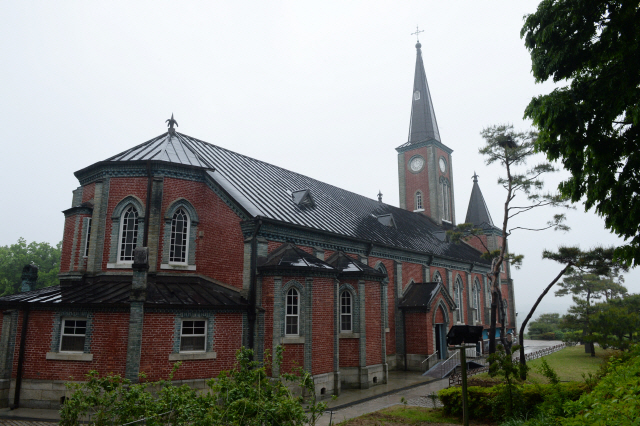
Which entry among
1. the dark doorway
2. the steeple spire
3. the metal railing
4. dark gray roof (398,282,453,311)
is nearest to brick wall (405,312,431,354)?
dark gray roof (398,282,453,311)

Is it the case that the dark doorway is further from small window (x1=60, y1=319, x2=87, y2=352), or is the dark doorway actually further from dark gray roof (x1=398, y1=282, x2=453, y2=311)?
small window (x1=60, y1=319, x2=87, y2=352)

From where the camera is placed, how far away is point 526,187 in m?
23.1

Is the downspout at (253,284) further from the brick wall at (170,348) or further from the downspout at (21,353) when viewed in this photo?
the downspout at (21,353)

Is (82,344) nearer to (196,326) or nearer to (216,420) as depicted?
(196,326)

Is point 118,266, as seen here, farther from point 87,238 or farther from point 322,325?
point 322,325

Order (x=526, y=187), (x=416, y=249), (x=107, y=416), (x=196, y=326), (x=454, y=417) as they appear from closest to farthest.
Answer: (x=107, y=416)
(x=454, y=417)
(x=196, y=326)
(x=526, y=187)
(x=416, y=249)

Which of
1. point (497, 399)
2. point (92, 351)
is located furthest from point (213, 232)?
point (497, 399)

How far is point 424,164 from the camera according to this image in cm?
4344

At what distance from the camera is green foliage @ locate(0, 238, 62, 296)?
45.5 meters

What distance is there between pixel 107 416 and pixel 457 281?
104ft

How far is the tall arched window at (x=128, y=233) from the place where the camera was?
18814 mm

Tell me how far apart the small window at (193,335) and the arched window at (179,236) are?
387 cm

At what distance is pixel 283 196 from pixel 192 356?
1030cm

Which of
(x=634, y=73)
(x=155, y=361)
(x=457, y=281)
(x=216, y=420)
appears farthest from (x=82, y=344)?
(x=457, y=281)
